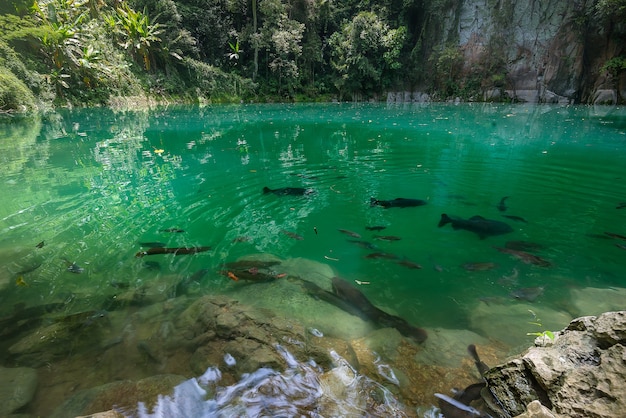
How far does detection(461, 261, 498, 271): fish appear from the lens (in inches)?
157

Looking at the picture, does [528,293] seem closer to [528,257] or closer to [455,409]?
[528,257]

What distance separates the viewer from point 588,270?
12.9 ft

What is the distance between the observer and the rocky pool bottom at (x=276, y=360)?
1995 mm

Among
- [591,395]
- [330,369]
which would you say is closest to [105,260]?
[330,369]

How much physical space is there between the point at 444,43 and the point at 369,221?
1276 inches

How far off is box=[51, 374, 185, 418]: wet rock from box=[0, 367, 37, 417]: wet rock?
11.3 inches

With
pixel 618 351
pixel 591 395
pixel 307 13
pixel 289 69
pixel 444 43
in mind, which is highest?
pixel 307 13

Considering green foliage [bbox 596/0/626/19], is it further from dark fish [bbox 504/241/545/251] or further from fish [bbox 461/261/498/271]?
fish [bbox 461/261/498/271]

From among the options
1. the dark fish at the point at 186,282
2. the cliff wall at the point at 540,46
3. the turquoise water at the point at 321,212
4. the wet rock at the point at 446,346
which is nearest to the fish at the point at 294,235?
the turquoise water at the point at 321,212

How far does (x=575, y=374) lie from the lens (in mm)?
1777

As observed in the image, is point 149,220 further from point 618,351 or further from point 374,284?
point 618,351

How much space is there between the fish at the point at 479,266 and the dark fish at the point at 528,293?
464 millimetres

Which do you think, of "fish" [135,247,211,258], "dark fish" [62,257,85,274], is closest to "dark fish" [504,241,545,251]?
"fish" [135,247,211,258]

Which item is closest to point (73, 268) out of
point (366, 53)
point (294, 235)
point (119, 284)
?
point (119, 284)
